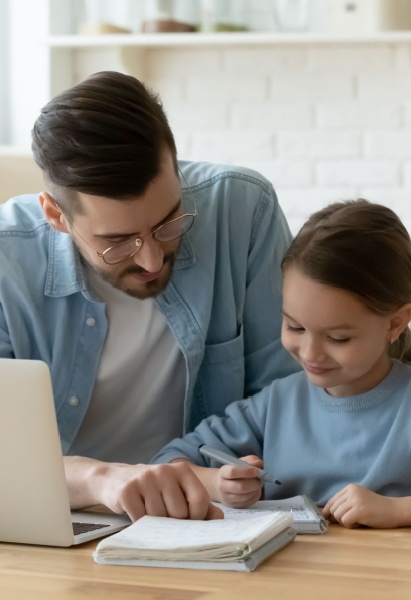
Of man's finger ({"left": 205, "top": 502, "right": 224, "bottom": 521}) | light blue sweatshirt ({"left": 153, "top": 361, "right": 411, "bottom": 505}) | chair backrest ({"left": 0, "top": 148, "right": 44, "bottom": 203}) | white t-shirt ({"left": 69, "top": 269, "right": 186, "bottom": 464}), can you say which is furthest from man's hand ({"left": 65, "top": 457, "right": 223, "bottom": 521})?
chair backrest ({"left": 0, "top": 148, "right": 44, "bottom": 203})

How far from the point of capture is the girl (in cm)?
163

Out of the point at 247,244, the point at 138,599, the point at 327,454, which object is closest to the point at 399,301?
the point at 327,454

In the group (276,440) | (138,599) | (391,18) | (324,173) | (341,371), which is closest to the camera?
(138,599)

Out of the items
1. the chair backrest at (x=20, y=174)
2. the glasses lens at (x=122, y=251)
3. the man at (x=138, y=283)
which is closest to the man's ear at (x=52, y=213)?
the man at (x=138, y=283)

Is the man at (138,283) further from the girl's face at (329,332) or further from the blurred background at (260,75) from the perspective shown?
the blurred background at (260,75)

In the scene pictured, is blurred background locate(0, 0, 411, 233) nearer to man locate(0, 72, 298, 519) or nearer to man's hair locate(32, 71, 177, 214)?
man locate(0, 72, 298, 519)

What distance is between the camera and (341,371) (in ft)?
5.43

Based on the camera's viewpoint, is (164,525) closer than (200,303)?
Yes

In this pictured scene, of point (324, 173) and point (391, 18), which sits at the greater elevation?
point (391, 18)

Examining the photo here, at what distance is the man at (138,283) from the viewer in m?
1.72

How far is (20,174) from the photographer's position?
2.37 metres

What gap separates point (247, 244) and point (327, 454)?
18.3 inches

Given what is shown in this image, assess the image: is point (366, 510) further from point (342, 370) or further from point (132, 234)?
point (132, 234)

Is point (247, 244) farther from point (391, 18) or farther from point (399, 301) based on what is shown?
point (391, 18)
